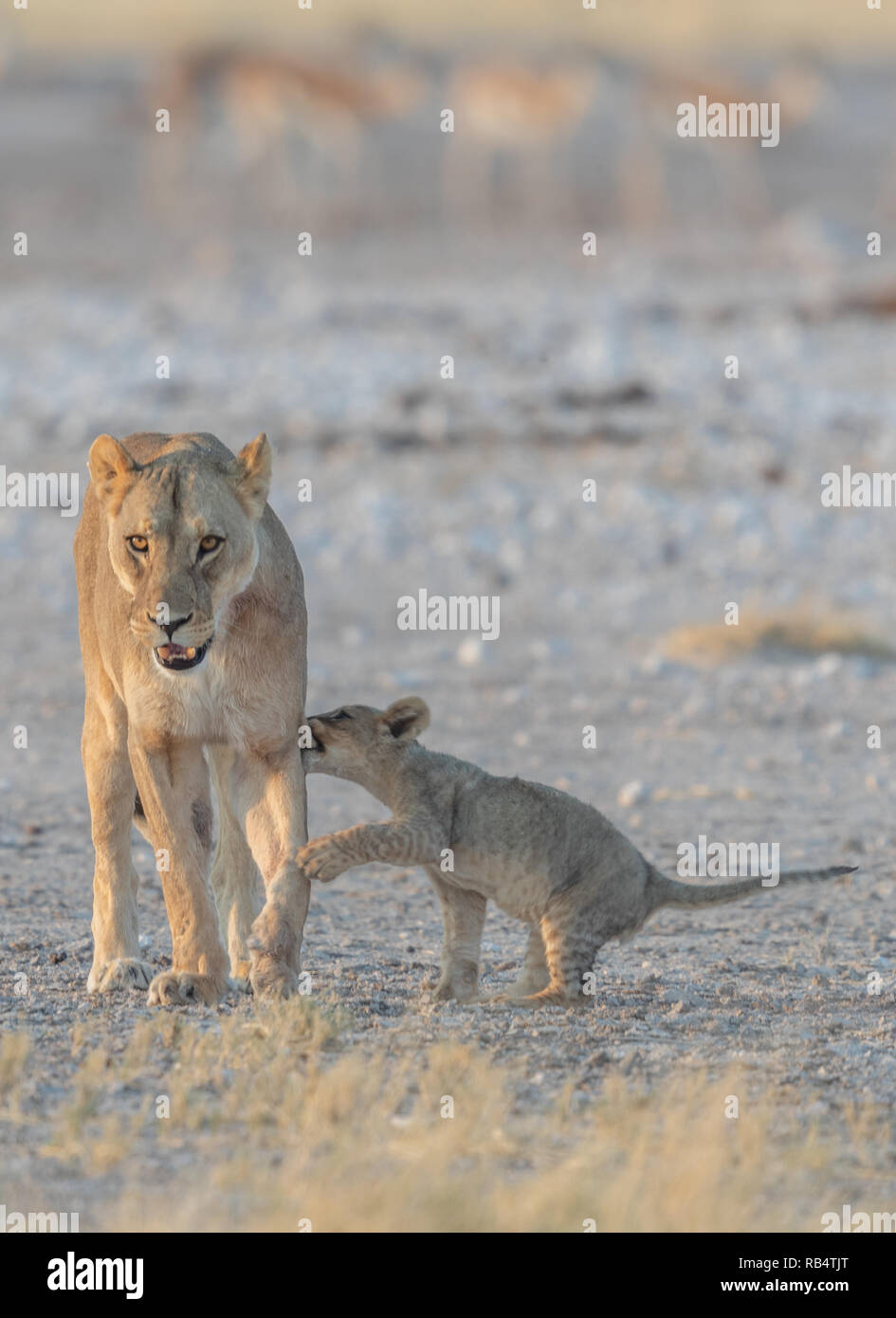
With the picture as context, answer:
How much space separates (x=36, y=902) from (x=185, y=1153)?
3085 millimetres

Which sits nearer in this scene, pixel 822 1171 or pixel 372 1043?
pixel 822 1171

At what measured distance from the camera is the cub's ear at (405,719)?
6.61 m

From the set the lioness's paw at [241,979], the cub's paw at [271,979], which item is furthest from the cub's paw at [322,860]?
the lioness's paw at [241,979]

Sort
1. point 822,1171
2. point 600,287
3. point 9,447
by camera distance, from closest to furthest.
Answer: point 822,1171 < point 9,447 < point 600,287

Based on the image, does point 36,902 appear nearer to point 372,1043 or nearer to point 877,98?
point 372,1043

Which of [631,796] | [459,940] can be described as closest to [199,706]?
[459,940]

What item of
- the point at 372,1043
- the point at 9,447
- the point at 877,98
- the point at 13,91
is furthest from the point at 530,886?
the point at 877,98

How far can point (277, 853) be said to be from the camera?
20.7 feet

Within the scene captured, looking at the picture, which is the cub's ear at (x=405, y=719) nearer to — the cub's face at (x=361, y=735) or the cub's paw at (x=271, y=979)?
the cub's face at (x=361, y=735)

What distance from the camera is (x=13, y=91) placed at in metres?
57.6

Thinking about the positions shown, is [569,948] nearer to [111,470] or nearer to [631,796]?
[111,470]

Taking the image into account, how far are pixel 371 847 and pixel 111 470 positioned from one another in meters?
1.31

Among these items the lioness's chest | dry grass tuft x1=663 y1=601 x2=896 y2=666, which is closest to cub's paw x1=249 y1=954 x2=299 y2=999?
the lioness's chest

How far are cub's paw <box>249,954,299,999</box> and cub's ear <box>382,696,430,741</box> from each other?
0.83 m
